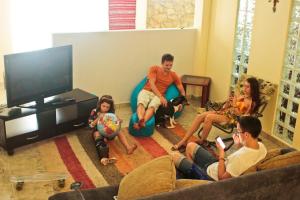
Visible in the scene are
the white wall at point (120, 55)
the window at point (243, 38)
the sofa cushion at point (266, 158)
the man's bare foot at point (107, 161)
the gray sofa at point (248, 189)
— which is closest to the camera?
the gray sofa at point (248, 189)

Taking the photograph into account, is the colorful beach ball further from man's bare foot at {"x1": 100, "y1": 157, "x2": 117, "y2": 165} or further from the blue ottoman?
the blue ottoman

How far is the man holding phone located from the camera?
2.79 m

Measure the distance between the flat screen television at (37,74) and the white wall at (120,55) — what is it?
0.64 m

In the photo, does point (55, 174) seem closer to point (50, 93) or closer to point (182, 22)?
point (50, 93)

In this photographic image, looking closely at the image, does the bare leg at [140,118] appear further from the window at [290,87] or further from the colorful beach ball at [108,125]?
the window at [290,87]

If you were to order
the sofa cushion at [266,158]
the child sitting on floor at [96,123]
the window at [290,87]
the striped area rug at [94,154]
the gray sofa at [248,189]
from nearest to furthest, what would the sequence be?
the gray sofa at [248,189], the sofa cushion at [266,158], the striped area rug at [94,154], the child sitting on floor at [96,123], the window at [290,87]

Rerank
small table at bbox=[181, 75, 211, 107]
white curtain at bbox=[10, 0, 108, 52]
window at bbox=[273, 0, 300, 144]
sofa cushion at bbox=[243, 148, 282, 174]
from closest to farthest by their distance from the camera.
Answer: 1. sofa cushion at bbox=[243, 148, 282, 174]
2. window at bbox=[273, 0, 300, 144]
3. small table at bbox=[181, 75, 211, 107]
4. white curtain at bbox=[10, 0, 108, 52]

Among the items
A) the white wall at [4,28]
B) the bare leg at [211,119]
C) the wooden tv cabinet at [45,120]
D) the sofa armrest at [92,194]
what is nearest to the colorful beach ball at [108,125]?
the wooden tv cabinet at [45,120]

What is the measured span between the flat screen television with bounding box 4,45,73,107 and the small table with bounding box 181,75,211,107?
1.77m

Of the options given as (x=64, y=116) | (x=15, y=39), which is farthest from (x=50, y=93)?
(x=15, y=39)

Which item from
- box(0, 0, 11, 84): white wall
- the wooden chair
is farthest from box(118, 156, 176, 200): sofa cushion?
box(0, 0, 11, 84): white wall

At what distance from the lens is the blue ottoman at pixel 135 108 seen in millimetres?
4664

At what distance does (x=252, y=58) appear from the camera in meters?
4.91

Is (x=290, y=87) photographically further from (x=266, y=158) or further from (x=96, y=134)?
(x=96, y=134)
